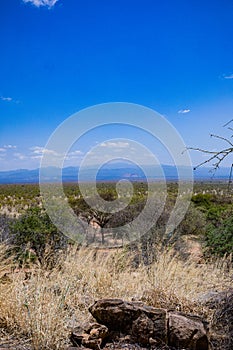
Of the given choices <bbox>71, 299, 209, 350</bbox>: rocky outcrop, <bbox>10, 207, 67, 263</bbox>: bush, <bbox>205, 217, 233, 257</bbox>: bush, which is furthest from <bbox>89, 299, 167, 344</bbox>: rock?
<bbox>205, 217, 233, 257</bbox>: bush

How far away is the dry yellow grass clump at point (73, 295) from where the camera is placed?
10.9 ft

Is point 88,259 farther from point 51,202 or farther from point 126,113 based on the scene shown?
point 51,202

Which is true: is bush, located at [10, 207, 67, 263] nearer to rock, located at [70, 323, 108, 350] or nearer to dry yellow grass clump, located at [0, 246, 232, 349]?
dry yellow grass clump, located at [0, 246, 232, 349]

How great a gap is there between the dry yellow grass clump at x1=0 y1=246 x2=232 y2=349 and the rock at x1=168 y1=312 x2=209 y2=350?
27.9 inches

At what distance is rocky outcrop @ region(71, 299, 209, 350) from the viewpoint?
3.18 m

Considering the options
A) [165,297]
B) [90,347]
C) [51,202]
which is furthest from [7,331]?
[51,202]

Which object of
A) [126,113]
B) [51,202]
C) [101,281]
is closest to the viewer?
[101,281]

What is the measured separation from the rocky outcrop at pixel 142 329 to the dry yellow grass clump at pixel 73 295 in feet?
1.03

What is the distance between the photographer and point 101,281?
480 cm

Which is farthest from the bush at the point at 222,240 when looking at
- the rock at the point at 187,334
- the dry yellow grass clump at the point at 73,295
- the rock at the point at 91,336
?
the rock at the point at 91,336

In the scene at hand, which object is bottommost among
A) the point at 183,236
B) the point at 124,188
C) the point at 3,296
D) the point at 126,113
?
the point at 183,236

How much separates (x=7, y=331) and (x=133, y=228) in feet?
32.4

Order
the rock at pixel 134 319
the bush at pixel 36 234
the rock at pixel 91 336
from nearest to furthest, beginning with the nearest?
the rock at pixel 91 336
the rock at pixel 134 319
the bush at pixel 36 234

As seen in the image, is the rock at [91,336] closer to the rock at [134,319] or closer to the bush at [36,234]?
the rock at [134,319]
